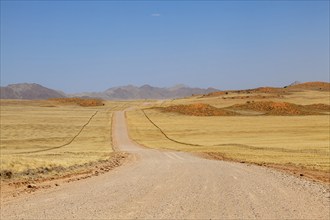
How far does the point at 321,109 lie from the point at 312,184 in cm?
9287

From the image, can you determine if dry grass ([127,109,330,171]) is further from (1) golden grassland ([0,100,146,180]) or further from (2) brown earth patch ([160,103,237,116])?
(1) golden grassland ([0,100,146,180])

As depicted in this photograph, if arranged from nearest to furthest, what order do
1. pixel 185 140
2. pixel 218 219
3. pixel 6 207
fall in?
pixel 218 219
pixel 6 207
pixel 185 140

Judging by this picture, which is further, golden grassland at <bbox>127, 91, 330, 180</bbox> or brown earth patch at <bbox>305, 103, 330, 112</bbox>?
brown earth patch at <bbox>305, 103, 330, 112</bbox>

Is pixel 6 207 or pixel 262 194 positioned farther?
pixel 262 194

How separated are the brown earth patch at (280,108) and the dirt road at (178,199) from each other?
8058cm

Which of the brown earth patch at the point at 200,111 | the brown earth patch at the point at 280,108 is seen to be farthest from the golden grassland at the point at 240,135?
the brown earth patch at the point at 280,108

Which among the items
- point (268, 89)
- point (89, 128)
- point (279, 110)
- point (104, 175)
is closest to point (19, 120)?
point (89, 128)

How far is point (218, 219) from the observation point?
12789mm

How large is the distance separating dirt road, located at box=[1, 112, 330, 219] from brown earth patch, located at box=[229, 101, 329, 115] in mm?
80583

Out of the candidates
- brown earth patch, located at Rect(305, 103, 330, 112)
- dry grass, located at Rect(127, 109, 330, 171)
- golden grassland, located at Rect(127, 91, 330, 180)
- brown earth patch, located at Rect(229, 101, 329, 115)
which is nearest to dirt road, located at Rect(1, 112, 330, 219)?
golden grassland, located at Rect(127, 91, 330, 180)

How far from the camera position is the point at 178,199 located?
15609 millimetres

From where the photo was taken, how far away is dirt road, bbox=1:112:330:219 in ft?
44.0

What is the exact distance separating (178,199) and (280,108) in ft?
298

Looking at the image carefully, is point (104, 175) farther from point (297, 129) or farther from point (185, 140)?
point (297, 129)
